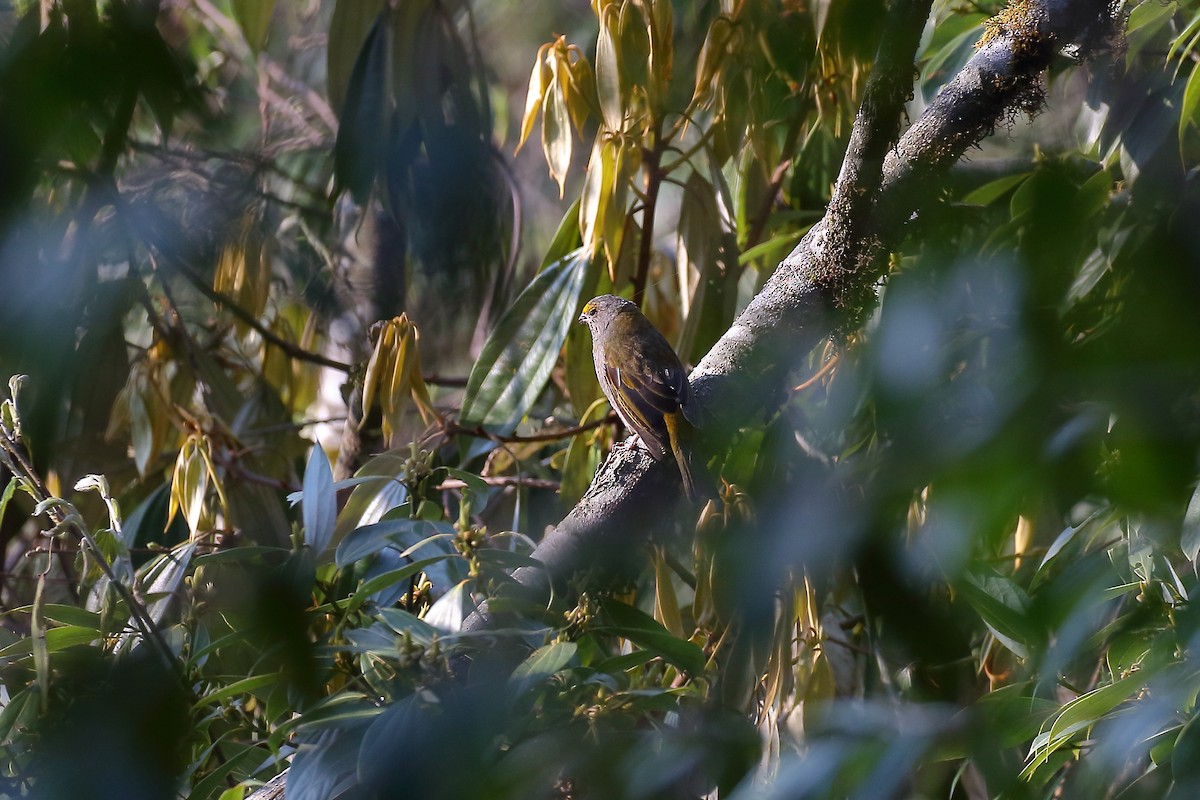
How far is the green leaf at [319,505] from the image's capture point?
177 cm

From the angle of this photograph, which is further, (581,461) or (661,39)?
(581,461)

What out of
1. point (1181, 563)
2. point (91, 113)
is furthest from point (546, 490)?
point (91, 113)

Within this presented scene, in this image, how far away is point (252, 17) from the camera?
238 centimetres

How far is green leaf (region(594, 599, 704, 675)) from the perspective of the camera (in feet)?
5.48

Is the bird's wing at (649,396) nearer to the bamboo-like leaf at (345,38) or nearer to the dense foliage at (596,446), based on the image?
the dense foliage at (596,446)

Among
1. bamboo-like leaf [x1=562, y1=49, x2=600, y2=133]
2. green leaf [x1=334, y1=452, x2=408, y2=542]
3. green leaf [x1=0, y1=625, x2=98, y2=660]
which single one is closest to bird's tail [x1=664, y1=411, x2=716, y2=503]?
green leaf [x1=334, y1=452, x2=408, y2=542]

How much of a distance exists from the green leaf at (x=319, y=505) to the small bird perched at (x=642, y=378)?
761mm

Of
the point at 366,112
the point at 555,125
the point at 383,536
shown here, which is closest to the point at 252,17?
the point at 366,112

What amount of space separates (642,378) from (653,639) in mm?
1476

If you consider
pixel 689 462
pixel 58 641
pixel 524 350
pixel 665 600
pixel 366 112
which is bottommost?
pixel 665 600

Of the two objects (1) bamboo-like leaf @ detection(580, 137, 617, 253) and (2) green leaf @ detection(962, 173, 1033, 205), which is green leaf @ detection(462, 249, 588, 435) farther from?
(2) green leaf @ detection(962, 173, 1033, 205)

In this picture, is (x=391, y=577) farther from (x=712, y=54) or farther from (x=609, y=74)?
(x=712, y=54)

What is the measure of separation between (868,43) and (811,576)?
0.48m

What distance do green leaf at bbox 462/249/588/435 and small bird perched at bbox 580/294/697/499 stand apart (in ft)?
0.58
